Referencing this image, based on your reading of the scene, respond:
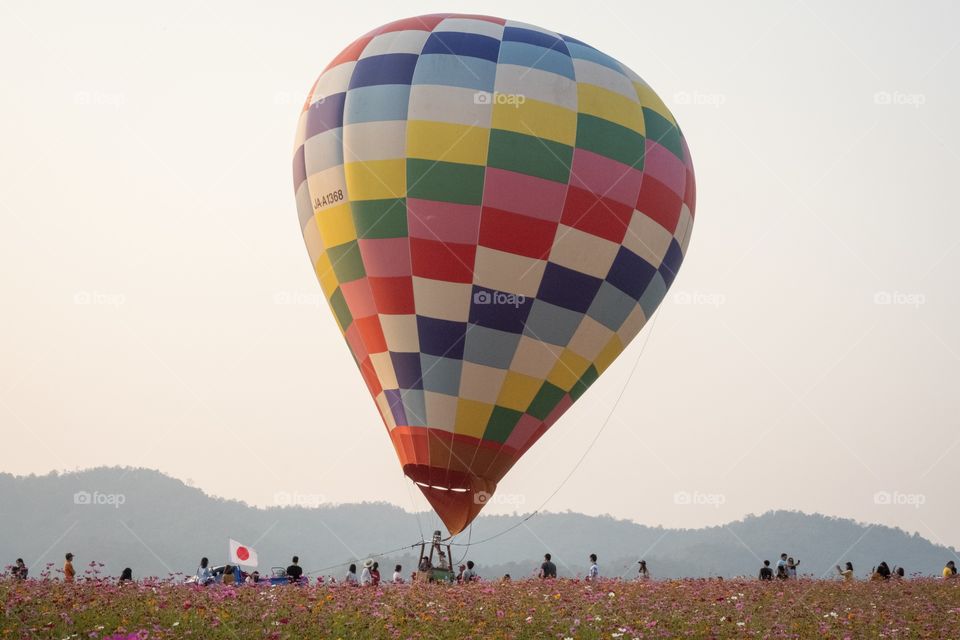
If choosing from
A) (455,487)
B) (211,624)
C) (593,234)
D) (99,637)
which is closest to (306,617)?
(211,624)

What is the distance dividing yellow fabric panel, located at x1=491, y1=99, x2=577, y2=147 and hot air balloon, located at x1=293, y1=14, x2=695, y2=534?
0.11 ft

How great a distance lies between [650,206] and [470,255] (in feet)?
16.0

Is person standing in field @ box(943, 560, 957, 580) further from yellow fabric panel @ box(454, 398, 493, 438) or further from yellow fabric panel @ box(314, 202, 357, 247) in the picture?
yellow fabric panel @ box(314, 202, 357, 247)

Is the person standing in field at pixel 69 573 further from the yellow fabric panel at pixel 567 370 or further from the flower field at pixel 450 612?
the yellow fabric panel at pixel 567 370

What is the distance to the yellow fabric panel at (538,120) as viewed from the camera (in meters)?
25.9

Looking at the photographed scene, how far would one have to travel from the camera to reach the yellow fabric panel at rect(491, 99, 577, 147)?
25938 millimetres

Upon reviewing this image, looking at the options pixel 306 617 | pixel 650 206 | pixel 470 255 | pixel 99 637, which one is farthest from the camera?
pixel 650 206

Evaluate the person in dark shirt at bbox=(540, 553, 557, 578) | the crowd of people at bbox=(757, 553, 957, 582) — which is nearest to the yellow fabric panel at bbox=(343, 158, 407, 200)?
the person in dark shirt at bbox=(540, 553, 557, 578)

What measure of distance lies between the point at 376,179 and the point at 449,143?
1.93 meters

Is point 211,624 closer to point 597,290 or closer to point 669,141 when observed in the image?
point 597,290

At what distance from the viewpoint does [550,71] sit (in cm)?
2680

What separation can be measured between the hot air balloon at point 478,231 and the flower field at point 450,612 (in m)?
5.30

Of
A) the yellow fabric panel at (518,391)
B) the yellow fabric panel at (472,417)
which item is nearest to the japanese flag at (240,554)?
the yellow fabric panel at (472,417)

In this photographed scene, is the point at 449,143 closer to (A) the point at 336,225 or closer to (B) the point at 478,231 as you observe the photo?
(B) the point at 478,231
